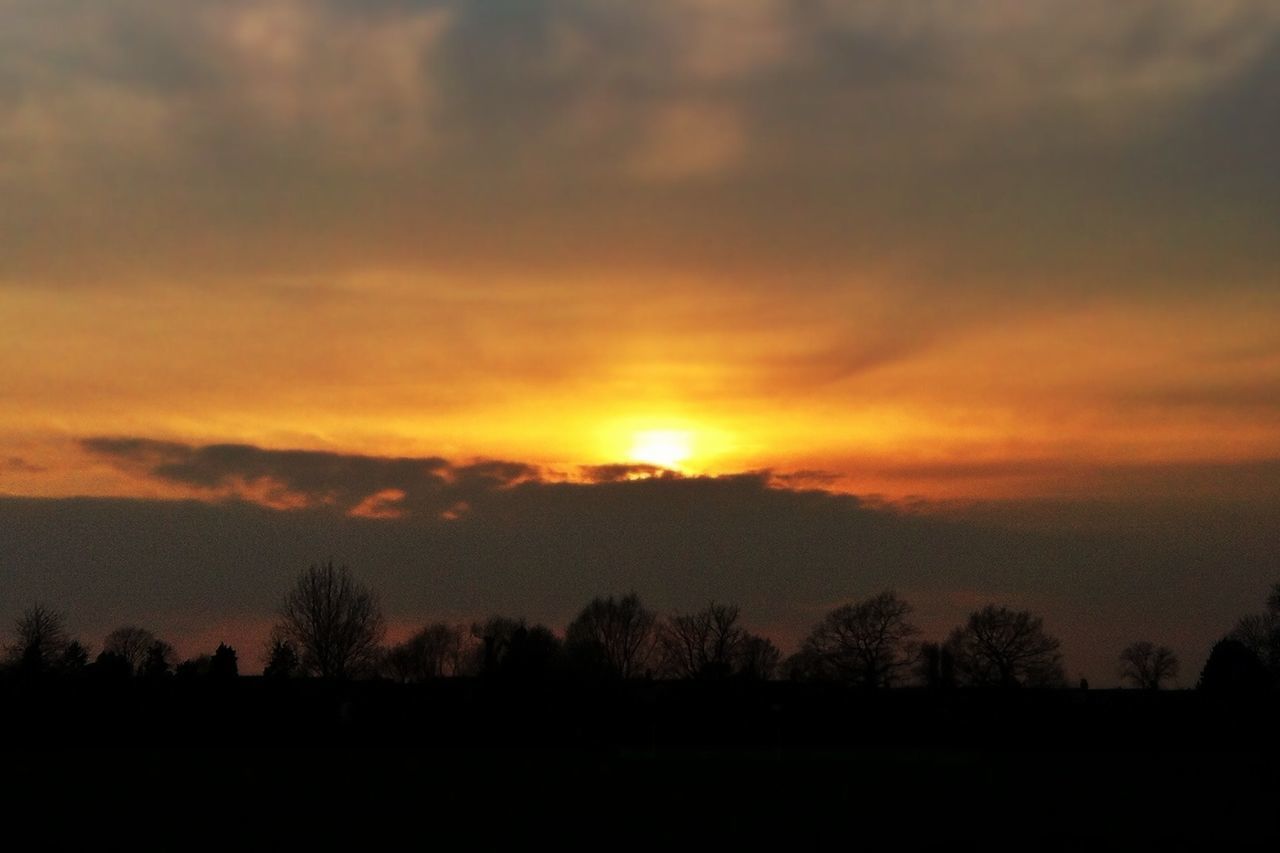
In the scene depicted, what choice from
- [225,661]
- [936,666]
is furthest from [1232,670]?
[225,661]

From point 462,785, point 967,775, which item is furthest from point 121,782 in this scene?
point 967,775

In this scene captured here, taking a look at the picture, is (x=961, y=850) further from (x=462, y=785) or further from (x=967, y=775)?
(x=967, y=775)

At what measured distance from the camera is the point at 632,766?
55.6m

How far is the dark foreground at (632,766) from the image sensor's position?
99.4 feet

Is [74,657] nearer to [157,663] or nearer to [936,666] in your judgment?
[157,663]

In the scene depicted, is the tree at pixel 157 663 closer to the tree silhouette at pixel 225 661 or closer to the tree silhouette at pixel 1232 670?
the tree silhouette at pixel 225 661

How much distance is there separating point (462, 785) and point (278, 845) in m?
16.0

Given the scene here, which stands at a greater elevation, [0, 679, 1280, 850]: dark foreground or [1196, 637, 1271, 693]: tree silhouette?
[1196, 637, 1271, 693]: tree silhouette

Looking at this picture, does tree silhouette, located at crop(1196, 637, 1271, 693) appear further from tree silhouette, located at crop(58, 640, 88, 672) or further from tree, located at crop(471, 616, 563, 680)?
tree silhouette, located at crop(58, 640, 88, 672)

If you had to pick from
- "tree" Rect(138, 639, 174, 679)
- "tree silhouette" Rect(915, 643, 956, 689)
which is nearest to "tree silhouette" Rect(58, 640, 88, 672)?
"tree" Rect(138, 639, 174, 679)

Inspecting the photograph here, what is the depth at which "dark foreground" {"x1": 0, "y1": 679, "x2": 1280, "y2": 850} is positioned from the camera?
99.4 feet

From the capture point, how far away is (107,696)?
7231cm

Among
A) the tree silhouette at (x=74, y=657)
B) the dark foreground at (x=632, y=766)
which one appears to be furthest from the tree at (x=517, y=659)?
the tree silhouette at (x=74, y=657)

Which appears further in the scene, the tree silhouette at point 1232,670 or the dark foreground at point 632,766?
the tree silhouette at point 1232,670
